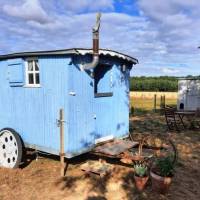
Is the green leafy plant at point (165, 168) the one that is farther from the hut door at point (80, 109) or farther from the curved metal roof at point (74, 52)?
the curved metal roof at point (74, 52)

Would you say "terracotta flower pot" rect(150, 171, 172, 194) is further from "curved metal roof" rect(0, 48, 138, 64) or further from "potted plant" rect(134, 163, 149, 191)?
"curved metal roof" rect(0, 48, 138, 64)

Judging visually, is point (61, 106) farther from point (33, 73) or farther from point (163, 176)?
point (163, 176)

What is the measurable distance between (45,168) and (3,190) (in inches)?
53.1

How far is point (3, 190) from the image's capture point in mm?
5945

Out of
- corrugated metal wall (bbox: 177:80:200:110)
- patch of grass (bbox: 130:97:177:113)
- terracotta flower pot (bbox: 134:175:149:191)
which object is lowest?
patch of grass (bbox: 130:97:177:113)

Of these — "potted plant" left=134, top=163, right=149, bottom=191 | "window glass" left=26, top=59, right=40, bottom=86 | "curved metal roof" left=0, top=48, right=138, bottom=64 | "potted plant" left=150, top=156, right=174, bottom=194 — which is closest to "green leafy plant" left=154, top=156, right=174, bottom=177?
"potted plant" left=150, top=156, right=174, bottom=194

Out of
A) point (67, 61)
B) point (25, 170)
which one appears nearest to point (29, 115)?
point (25, 170)

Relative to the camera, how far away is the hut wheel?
708 centimetres

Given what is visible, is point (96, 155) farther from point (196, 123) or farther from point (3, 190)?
point (196, 123)

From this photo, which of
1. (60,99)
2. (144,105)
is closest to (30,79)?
(60,99)

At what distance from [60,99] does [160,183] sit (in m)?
2.88

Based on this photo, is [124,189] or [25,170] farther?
[25,170]

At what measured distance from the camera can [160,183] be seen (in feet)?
17.7

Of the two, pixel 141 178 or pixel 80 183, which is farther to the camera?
pixel 80 183
